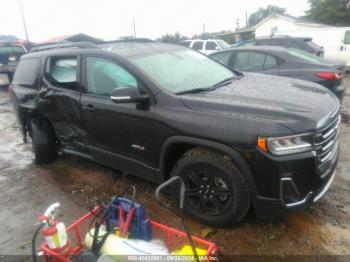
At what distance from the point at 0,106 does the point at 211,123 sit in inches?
368

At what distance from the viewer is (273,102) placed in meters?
2.82

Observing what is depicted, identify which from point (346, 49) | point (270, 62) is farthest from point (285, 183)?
point (346, 49)

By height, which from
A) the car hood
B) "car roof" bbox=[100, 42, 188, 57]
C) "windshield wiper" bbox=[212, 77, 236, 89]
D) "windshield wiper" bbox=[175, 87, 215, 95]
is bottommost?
the car hood

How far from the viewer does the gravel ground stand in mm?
2814

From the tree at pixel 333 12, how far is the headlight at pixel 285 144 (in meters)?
31.3

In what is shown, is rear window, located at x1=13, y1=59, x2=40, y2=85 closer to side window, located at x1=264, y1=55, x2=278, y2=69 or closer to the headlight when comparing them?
the headlight

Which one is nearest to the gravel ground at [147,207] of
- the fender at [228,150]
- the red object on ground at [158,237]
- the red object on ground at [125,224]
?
the red object on ground at [158,237]

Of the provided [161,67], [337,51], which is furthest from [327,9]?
[161,67]

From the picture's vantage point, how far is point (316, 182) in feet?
8.81

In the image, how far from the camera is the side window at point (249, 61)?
6375mm

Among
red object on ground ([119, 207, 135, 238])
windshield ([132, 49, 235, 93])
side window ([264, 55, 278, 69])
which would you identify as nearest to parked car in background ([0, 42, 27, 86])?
side window ([264, 55, 278, 69])

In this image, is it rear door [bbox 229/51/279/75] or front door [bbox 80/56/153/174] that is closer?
front door [bbox 80/56/153/174]

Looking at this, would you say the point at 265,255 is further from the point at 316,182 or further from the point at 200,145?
the point at 200,145

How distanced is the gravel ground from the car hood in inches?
40.6
